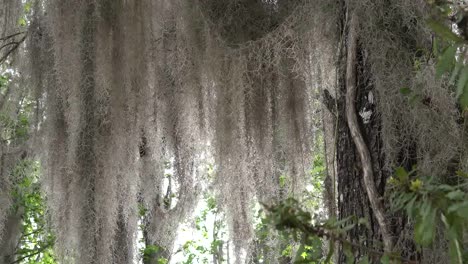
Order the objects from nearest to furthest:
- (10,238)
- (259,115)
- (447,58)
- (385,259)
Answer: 1. (447,58)
2. (385,259)
3. (259,115)
4. (10,238)

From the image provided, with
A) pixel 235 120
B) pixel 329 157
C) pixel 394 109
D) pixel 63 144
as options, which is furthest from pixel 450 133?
pixel 63 144

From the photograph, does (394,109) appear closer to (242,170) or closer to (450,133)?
(450,133)

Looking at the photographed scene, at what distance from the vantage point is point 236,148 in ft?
8.49

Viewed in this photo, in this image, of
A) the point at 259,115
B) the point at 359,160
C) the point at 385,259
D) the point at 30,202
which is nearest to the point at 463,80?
the point at 385,259

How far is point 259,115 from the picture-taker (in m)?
2.64

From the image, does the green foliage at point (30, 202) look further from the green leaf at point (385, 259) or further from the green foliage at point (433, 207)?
the green foliage at point (433, 207)

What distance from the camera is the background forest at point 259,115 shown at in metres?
2.00

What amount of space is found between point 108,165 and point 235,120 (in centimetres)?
69

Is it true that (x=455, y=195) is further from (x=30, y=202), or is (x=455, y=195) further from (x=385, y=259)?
(x=30, y=202)

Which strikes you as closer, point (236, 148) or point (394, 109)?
point (394, 109)

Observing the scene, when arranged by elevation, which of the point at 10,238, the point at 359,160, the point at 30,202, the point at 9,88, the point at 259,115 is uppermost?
the point at 30,202

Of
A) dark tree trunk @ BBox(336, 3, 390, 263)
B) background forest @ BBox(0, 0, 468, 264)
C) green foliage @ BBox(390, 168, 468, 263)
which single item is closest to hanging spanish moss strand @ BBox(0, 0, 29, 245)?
background forest @ BBox(0, 0, 468, 264)

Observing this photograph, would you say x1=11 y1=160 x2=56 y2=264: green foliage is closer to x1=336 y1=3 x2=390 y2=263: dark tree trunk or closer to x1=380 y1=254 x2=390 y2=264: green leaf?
x1=336 y1=3 x2=390 y2=263: dark tree trunk

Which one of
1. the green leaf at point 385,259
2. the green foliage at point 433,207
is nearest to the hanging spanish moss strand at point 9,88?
the green leaf at point 385,259
